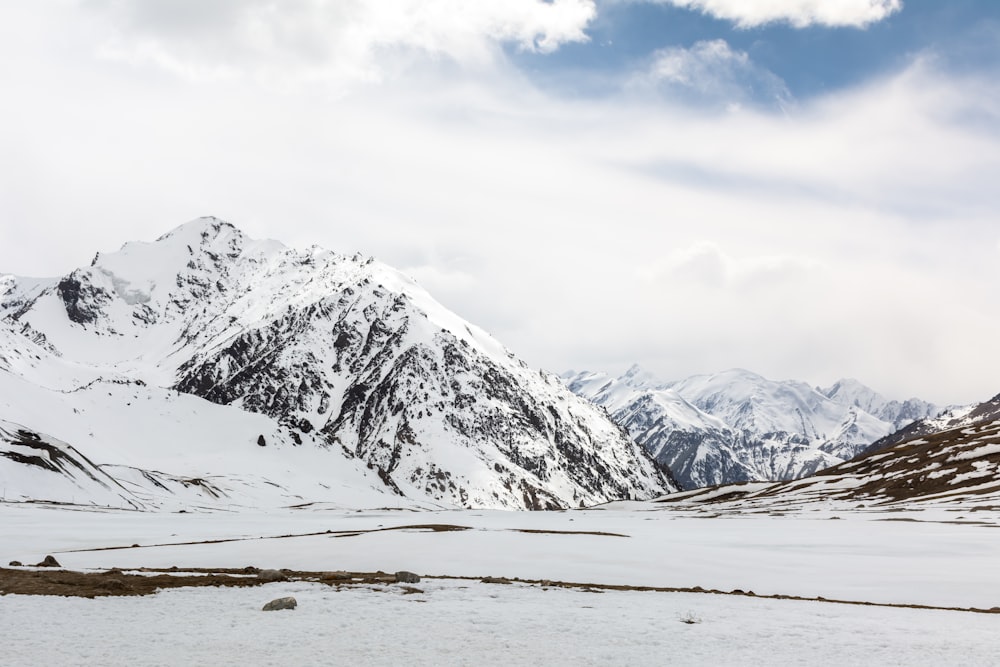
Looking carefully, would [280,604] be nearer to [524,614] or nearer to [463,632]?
[463,632]

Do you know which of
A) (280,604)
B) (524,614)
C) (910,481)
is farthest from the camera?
(910,481)

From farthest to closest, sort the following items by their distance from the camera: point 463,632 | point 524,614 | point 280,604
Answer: point 524,614, point 280,604, point 463,632

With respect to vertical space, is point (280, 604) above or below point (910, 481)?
below

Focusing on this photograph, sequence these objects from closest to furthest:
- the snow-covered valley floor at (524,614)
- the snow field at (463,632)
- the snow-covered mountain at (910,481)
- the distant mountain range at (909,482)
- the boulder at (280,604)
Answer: the snow field at (463,632) < the snow-covered valley floor at (524,614) < the boulder at (280,604) < the distant mountain range at (909,482) < the snow-covered mountain at (910,481)

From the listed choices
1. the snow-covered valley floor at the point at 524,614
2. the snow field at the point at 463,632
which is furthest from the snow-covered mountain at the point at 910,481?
the snow field at the point at 463,632

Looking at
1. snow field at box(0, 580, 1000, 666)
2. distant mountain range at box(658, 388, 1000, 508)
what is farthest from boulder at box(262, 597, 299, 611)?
distant mountain range at box(658, 388, 1000, 508)

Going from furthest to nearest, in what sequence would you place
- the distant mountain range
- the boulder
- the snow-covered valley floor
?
the distant mountain range
the boulder
the snow-covered valley floor

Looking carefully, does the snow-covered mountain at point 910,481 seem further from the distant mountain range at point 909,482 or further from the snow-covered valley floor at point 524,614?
the snow-covered valley floor at point 524,614

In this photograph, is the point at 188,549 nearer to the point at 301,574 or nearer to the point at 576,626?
the point at 301,574

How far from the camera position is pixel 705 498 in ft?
654

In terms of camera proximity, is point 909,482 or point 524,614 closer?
point 524,614

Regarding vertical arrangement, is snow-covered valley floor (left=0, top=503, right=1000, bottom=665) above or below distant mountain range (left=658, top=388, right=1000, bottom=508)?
below

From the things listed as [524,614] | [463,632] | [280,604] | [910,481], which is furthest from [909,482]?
[280,604]

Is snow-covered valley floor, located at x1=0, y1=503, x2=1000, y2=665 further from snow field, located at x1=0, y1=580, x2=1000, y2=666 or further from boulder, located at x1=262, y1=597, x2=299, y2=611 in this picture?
boulder, located at x1=262, y1=597, x2=299, y2=611
